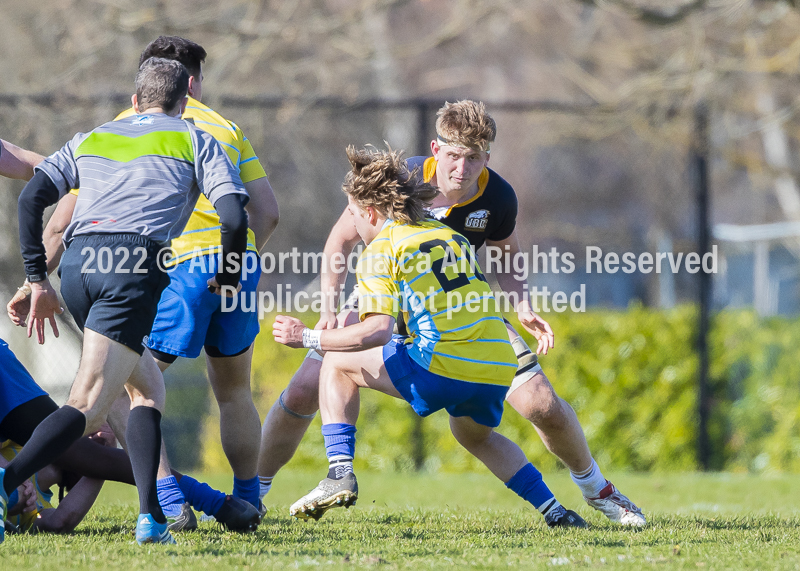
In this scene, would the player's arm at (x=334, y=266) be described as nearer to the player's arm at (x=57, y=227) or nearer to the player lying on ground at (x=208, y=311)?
the player lying on ground at (x=208, y=311)

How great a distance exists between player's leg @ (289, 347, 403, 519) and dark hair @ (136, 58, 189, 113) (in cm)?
132

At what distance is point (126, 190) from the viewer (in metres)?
3.28

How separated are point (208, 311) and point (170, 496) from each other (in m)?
0.81

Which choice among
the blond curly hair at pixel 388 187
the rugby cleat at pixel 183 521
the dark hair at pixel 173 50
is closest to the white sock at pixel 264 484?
the rugby cleat at pixel 183 521

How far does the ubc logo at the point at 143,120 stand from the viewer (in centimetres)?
338

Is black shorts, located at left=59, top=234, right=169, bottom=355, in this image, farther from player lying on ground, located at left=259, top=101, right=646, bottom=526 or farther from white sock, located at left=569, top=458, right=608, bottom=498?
white sock, located at left=569, top=458, right=608, bottom=498

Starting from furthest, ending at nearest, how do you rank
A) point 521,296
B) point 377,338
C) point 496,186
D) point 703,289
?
point 703,289 → point 521,296 → point 496,186 → point 377,338

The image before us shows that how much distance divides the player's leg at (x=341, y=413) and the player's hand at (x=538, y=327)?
863mm

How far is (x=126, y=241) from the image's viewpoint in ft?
10.6

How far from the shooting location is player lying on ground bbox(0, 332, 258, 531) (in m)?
3.74

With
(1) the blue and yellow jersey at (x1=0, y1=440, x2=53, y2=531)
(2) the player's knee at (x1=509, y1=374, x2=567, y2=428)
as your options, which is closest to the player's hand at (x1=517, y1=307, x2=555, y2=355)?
Result: (2) the player's knee at (x1=509, y1=374, x2=567, y2=428)

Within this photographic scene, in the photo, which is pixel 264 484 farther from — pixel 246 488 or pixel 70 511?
pixel 70 511

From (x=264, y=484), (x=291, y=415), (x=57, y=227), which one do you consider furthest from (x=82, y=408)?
(x=264, y=484)

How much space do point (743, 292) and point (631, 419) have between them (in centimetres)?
1001
